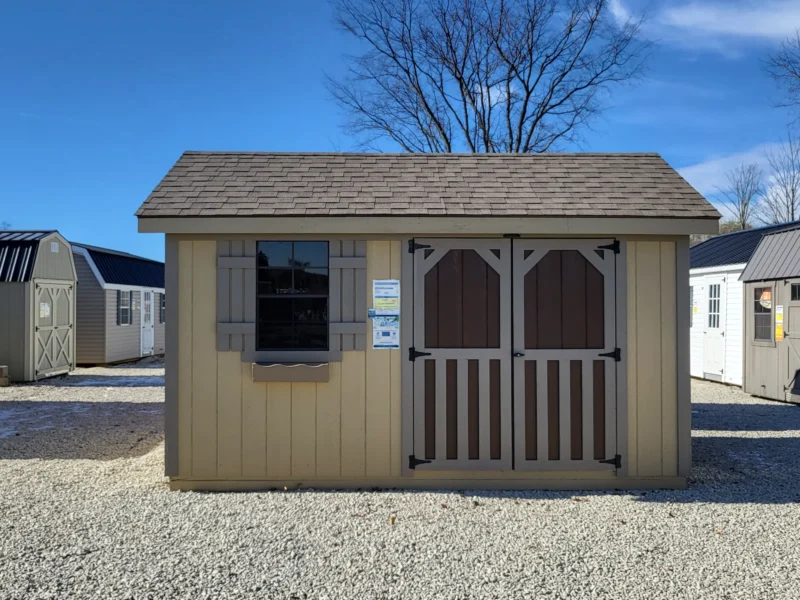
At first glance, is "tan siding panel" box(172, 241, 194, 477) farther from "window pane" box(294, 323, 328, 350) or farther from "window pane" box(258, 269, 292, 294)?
"window pane" box(294, 323, 328, 350)

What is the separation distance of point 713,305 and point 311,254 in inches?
428

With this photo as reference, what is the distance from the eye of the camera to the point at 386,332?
5285 mm

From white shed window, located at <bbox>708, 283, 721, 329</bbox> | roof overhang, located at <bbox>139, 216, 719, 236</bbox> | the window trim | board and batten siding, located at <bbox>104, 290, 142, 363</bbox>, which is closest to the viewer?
roof overhang, located at <bbox>139, 216, 719, 236</bbox>

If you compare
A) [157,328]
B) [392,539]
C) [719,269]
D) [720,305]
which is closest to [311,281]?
[392,539]

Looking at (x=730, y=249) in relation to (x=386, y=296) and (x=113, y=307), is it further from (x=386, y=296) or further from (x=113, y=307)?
(x=113, y=307)

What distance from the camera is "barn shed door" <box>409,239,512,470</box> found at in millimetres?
5262

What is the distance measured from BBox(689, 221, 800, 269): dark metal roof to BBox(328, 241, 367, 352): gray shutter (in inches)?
379

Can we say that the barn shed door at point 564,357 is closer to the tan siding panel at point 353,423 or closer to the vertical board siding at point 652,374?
the vertical board siding at point 652,374

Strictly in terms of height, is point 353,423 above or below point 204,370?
below

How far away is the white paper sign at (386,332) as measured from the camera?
17.3ft

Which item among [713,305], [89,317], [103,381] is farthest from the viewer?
[89,317]

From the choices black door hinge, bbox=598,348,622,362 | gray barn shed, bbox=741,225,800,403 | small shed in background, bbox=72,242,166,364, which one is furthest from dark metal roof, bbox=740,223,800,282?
small shed in background, bbox=72,242,166,364

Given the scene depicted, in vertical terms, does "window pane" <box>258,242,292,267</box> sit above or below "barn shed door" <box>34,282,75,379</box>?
above

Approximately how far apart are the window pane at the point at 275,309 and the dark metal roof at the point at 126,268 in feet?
41.0
